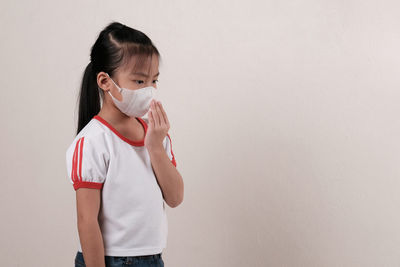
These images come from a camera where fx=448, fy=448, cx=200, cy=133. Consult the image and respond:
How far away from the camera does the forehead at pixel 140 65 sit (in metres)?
0.92

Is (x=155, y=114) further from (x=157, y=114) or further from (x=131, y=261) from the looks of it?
(x=131, y=261)

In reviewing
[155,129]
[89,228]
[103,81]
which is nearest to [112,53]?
[103,81]

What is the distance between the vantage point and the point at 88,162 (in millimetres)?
868

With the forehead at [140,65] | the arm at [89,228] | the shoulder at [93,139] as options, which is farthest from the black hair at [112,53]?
the arm at [89,228]

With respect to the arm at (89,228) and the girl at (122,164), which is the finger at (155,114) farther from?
the arm at (89,228)

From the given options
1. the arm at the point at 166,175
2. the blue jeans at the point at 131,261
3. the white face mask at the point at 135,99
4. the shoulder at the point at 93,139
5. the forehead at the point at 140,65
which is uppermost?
the forehead at the point at 140,65

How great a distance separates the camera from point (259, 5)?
1.46 metres

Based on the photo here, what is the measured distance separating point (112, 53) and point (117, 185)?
0.27m

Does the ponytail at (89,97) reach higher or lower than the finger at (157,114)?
higher

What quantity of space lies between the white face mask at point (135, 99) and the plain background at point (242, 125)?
1.91ft

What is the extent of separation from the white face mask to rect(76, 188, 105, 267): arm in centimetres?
19

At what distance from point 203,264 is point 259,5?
89cm

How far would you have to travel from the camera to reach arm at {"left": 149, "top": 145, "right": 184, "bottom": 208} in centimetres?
95

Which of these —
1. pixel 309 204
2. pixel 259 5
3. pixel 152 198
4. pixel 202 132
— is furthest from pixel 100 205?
pixel 259 5
